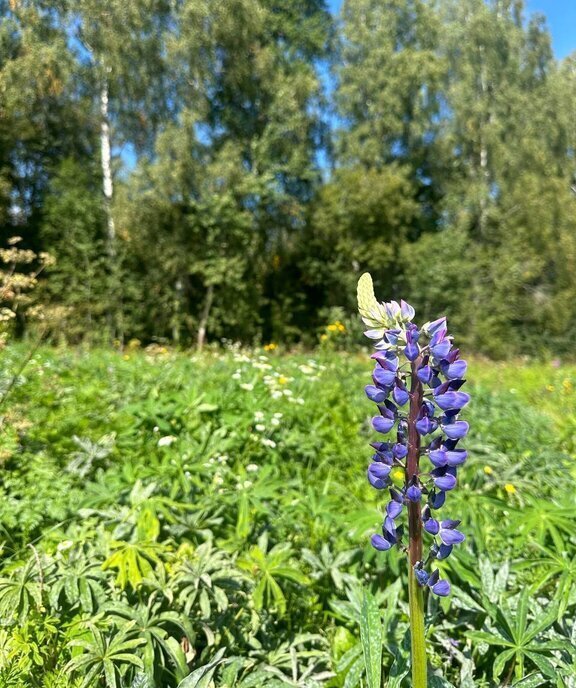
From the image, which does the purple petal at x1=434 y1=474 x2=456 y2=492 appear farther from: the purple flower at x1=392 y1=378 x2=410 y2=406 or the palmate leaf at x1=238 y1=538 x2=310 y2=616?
the palmate leaf at x1=238 y1=538 x2=310 y2=616

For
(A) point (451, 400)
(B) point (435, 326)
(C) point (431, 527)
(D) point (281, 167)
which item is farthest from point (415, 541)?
(D) point (281, 167)

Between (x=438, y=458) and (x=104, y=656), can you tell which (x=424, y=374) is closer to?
(x=438, y=458)

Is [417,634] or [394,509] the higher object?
[394,509]

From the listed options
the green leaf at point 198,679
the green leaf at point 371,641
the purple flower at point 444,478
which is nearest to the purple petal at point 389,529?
the purple flower at point 444,478

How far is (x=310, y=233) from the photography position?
15.2m

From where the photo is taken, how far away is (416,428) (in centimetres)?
103

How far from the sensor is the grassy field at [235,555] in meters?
1.42

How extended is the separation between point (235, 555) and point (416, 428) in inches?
46.3

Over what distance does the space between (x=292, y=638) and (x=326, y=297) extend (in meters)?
14.1

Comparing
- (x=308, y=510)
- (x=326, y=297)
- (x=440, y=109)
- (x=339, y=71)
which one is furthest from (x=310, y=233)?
(x=308, y=510)

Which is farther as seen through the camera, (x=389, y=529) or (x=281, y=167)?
(x=281, y=167)

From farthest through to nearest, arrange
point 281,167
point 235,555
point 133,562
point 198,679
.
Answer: point 281,167, point 235,555, point 133,562, point 198,679

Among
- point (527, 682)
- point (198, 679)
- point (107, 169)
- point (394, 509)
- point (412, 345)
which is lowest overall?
point (527, 682)

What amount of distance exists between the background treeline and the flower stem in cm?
930
